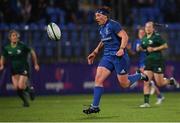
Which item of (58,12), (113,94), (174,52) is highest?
(58,12)

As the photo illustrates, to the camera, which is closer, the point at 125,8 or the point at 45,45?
the point at 45,45

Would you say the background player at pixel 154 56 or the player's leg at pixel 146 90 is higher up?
the background player at pixel 154 56

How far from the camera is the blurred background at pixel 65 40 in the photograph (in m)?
25.5

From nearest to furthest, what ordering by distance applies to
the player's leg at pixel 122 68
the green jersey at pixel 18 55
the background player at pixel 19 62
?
the player's leg at pixel 122 68 < the background player at pixel 19 62 < the green jersey at pixel 18 55

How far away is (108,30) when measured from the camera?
14.9 m

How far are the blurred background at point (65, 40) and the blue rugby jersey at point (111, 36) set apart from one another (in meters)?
10.6

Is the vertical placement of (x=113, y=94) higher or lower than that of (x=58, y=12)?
lower

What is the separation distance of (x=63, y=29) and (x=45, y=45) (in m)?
1.08

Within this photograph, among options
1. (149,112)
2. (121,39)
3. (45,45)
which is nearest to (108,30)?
(121,39)

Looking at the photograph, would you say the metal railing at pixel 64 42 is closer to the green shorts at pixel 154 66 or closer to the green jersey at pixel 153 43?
the green jersey at pixel 153 43

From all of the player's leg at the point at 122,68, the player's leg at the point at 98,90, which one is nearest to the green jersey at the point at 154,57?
the player's leg at the point at 122,68

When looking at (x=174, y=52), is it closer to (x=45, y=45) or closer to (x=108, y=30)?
(x=45, y=45)

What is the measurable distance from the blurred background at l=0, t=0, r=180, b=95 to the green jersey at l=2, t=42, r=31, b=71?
4.80m

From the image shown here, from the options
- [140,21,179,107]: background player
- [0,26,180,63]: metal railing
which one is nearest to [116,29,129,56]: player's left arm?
[140,21,179,107]: background player
